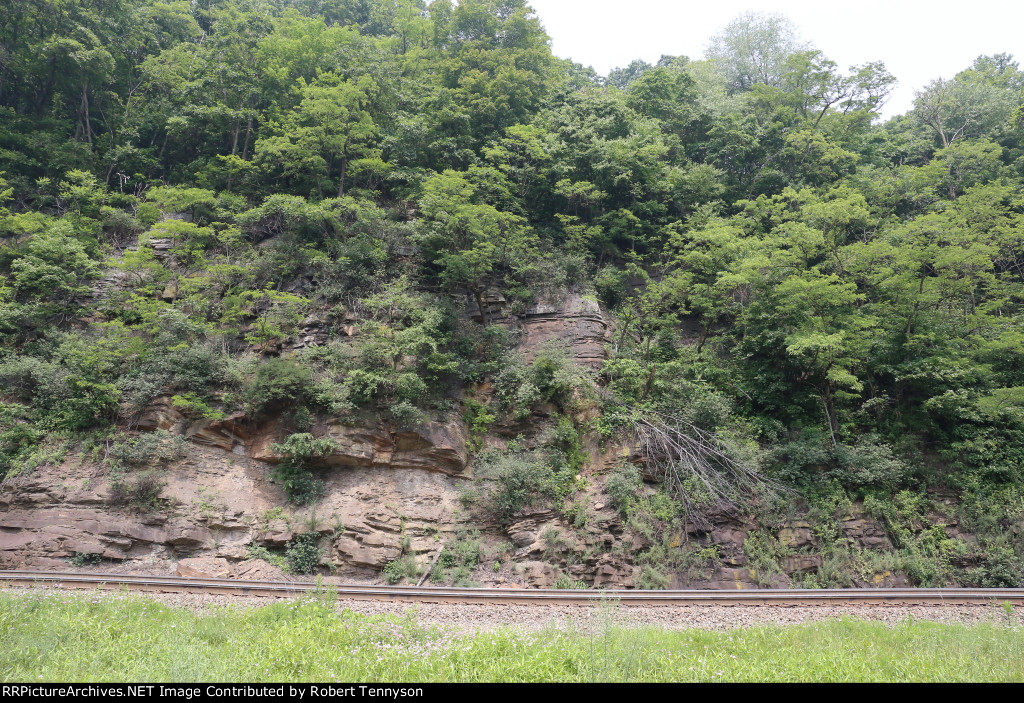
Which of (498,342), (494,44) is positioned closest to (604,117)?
(494,44)

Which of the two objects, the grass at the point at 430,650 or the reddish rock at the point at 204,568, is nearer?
the grass at the point at 430,650

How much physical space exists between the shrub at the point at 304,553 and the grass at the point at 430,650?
4.23 m

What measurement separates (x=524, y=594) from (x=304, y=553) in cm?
586

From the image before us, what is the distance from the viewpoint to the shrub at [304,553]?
478 inches

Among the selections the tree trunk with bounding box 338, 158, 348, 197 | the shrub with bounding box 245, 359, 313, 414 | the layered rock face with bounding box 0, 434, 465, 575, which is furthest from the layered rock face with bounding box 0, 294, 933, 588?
the tree trunk with bounding box 338, 158, 348, 197

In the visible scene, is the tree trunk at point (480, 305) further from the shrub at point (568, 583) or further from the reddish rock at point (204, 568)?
the reddish rock at point (204, 568)

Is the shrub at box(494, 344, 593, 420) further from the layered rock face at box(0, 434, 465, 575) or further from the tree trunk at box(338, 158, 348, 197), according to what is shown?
the tree trunk at box(338, 158, 348, 197)

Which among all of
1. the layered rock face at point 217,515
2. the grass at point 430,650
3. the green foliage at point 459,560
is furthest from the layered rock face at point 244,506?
the grass at point 430,650

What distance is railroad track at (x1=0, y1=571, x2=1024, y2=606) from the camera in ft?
30.2

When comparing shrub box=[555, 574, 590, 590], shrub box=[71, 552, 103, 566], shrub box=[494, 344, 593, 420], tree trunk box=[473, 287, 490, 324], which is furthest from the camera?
tree trunk box=[473, 287, 490, 324]

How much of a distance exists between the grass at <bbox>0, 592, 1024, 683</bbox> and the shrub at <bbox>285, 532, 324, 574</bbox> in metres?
4.23

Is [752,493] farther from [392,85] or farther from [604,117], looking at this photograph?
[392,85]

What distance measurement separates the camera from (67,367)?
14562mm

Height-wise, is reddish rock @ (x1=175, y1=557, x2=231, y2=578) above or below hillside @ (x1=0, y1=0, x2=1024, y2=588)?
below
